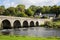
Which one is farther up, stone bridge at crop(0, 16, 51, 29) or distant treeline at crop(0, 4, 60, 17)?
distant treeline at crop(0, 4, 60, 17)

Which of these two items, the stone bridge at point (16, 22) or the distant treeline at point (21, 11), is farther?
the distant treeline at point (21, 11)

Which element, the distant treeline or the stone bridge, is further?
the distant treeline

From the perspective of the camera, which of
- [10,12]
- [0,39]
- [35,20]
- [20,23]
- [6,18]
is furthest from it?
[10,12]

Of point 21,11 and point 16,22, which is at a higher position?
point 21,11

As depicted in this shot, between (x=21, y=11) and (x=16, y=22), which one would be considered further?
(x=21, y=11)

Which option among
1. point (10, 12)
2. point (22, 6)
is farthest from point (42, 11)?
point (10, 12)

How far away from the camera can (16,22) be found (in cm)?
9638

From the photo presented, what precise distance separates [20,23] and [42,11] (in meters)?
104

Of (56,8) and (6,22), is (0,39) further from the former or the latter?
(56,8)

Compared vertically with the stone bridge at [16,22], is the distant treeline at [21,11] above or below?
above

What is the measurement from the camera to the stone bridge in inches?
3339

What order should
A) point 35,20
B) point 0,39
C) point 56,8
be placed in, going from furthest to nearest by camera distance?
point 56,8, point 35,20, point 0,39

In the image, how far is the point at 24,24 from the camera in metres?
101

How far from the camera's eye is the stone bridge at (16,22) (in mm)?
84812
